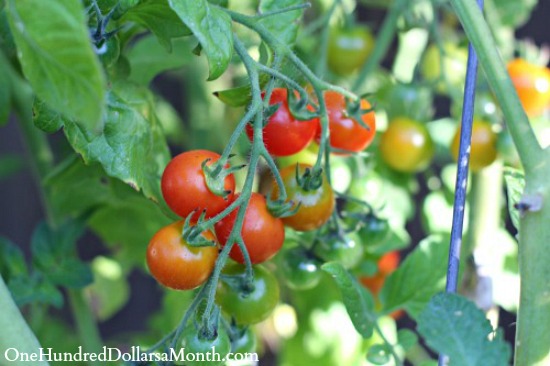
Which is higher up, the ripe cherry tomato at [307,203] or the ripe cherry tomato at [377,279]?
the ripe cherry tomato at [307,203]

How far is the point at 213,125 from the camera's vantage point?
1327 mm

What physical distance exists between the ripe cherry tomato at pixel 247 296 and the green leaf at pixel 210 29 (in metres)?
0.18

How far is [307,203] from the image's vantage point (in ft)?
2.14

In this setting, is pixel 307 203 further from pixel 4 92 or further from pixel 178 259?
pixel 4 92

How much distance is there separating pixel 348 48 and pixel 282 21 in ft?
1.27

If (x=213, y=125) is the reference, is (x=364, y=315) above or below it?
above

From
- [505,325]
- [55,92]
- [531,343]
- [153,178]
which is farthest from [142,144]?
[505,325]

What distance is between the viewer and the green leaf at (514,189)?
0.59 m

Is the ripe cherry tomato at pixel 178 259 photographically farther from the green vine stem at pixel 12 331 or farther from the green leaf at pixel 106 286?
the green leaf at pixel 106 286

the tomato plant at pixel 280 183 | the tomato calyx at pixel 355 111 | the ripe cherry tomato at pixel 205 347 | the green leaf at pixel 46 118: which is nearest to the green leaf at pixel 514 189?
the tomato plant at pixel 280 183

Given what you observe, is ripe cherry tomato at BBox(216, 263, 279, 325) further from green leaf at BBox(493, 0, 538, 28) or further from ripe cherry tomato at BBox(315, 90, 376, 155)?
green leaf at BBox(493, 0, 538, 28)

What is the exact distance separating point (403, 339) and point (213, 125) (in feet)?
2.19

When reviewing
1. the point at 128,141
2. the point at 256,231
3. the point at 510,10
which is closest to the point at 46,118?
the point at 128,141

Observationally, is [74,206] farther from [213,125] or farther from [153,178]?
[213,125]
